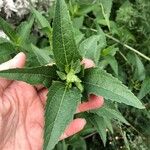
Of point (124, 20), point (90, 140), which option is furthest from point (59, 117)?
point (90, 140)

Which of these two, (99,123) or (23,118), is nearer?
(23,118)

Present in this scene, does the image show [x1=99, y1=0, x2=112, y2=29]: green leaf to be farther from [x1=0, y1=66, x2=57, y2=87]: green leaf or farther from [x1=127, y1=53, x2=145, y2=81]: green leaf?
[x1=0, y1=66, x2=57, y2=87]: green leaf

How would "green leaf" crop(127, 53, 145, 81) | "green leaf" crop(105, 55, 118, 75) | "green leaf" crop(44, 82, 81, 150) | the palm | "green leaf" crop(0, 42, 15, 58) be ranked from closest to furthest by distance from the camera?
"green leaf" crop(44, 82, 81, 150)
the palm
"green leaf" crop(0, 42, 15, 58)
"green leaf" crop(105, 55, 118, 75)
"green leaf" crop(127, 53, 145, 81)

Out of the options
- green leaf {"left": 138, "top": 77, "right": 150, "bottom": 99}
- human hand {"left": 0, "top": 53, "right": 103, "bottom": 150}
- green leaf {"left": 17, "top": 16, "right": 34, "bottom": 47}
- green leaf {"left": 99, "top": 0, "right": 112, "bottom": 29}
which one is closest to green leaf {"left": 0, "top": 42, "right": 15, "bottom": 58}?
green leaf {"left": 17, "top": 16, "right": 34, "bottom": 47}

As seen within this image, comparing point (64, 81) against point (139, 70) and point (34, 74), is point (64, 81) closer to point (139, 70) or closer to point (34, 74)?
point (34, 74)

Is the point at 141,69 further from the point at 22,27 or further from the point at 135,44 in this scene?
the point at 22,27

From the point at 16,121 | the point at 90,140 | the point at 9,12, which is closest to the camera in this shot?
the point at 16,121

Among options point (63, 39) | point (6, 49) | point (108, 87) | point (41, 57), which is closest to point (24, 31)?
point (6, 49)
